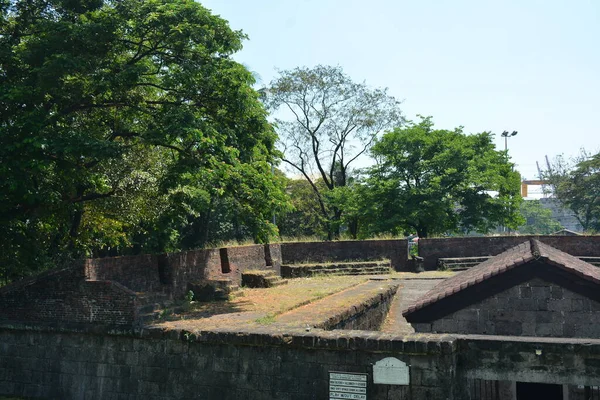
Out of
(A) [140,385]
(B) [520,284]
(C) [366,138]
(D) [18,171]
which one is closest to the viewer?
(B) [520,284]

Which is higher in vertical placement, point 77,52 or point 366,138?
point 366,138

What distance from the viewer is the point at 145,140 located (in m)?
10.6

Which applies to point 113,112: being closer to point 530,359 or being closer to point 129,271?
point 129,271

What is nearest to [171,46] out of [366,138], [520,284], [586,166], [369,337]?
[369,337]

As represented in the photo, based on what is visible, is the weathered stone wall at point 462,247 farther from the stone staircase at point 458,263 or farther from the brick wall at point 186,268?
the brick wall at point 186,268

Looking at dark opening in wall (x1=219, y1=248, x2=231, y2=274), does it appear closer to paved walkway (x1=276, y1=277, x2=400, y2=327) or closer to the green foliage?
the green foliage

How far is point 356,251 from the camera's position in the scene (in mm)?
24562

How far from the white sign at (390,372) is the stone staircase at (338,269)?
15.4 metres

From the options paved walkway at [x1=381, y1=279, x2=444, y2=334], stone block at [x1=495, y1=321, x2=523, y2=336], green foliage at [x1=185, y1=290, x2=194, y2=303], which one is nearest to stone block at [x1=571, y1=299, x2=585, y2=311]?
stone block at [x1=495, y1=321, x2=523, y2=336]

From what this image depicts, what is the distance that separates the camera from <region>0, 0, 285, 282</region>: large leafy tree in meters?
10.1

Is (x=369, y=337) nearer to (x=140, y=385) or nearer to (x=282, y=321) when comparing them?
(x=282, y=321)

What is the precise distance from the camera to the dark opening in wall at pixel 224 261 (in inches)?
694

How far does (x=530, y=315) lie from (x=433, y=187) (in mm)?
20997

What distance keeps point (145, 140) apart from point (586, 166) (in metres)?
42.2
